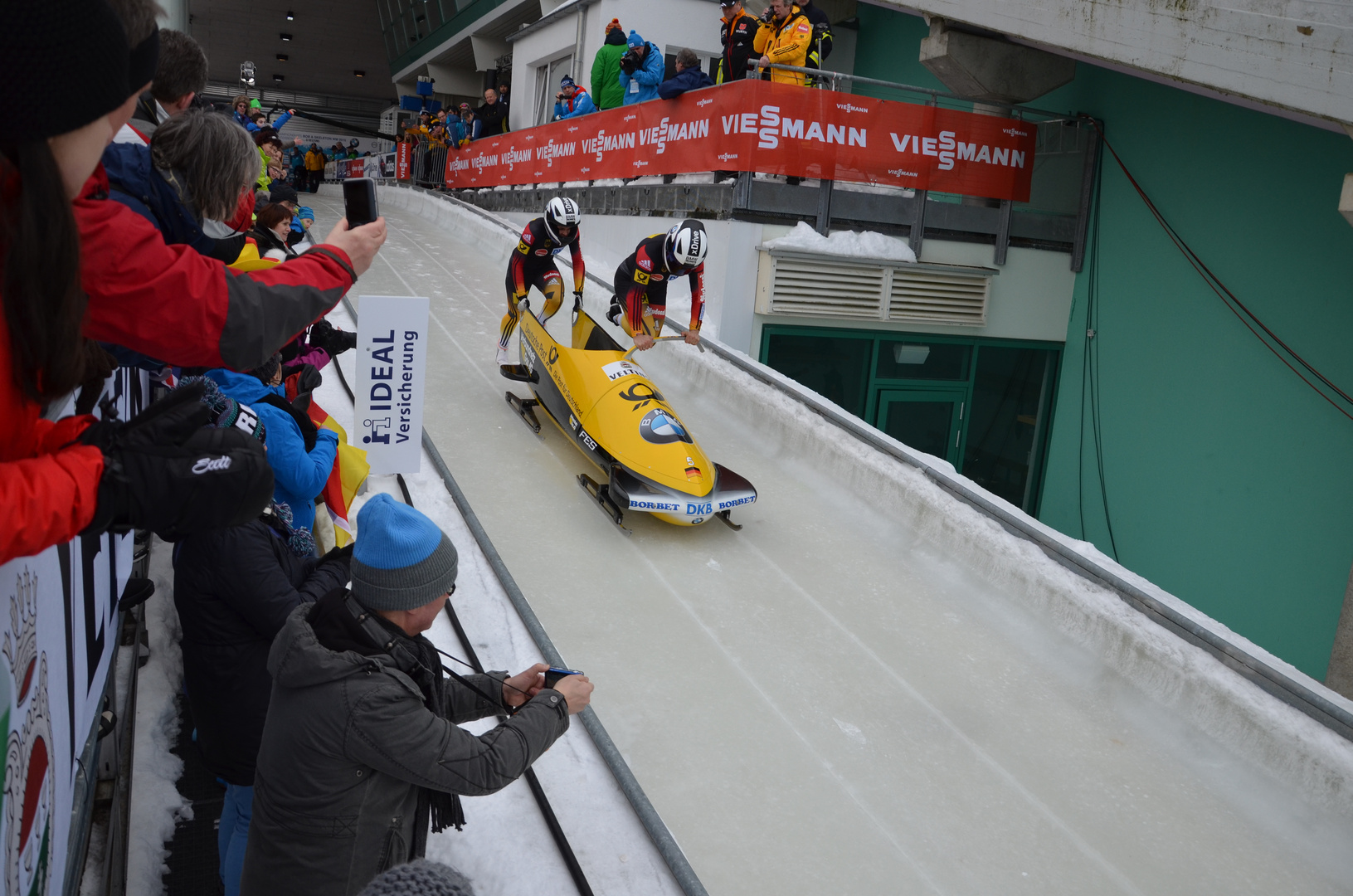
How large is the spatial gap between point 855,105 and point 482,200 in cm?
843

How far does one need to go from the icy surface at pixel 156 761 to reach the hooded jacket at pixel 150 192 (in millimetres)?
1525

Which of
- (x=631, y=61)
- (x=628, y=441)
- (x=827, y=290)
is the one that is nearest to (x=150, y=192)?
(x=628, y=441)

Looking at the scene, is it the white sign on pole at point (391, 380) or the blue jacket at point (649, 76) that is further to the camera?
the blue jacket at point (649, 76)

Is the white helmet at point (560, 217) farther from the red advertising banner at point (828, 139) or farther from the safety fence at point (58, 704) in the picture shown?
the safety fence at point (58, 704)

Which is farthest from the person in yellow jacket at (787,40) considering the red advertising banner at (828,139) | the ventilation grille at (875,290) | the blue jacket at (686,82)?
the ventilation grille at (875,290)

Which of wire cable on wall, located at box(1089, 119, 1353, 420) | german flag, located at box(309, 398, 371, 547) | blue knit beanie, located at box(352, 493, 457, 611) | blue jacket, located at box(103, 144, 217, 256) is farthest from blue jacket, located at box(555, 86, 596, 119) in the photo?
blue knit beanie, located at box(352, 493, 457, 611)

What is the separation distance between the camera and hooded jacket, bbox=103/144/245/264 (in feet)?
5.78

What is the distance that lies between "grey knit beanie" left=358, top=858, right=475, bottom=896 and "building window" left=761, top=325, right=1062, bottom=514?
25.5 ft

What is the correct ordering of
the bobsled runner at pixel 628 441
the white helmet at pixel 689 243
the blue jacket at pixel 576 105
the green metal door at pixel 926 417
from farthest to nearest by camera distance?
the blue jacket at pixel 576 105 < the green metal door at pixel 926 417 < the white helmet at pixel 689 243 < the bobsled runner at pixel 628 441

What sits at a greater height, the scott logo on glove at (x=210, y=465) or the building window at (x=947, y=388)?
the scott logo on glove at (x=210, y=465)

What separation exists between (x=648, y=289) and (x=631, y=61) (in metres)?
5.62

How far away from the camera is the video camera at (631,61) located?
10312 mm

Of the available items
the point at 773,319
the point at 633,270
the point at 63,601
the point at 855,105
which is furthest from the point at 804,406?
the point at 63,601

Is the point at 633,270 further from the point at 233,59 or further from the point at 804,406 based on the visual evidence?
the point at 233,59
